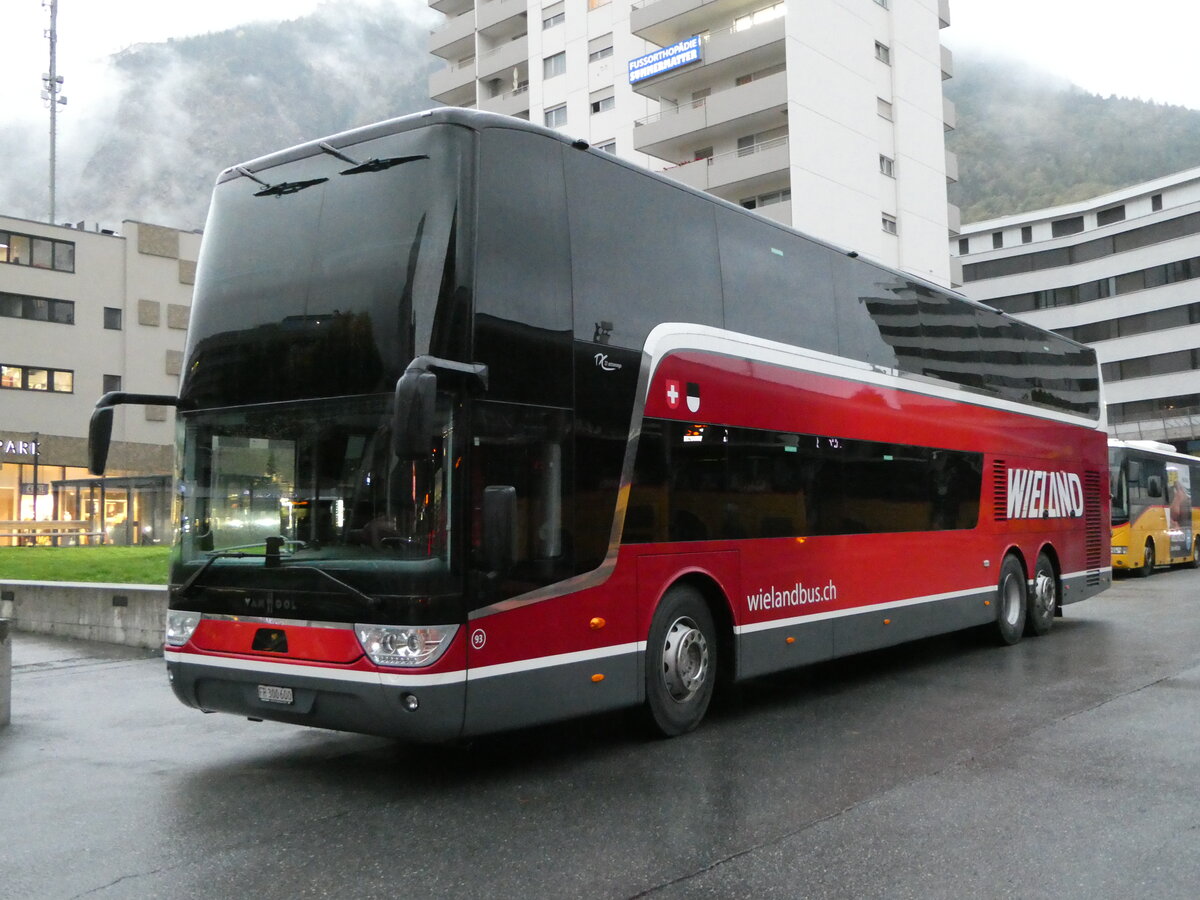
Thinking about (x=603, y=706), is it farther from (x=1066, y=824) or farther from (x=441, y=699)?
(x=1066, y=824)

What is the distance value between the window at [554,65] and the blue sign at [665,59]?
29.6 feet

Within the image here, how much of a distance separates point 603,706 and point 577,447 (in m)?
1.60

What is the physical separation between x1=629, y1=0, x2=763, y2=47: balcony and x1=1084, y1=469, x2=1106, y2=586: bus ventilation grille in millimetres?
31461

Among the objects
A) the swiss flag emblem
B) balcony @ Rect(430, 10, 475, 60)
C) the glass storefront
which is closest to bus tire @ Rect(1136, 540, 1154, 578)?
the swiss flag emblem

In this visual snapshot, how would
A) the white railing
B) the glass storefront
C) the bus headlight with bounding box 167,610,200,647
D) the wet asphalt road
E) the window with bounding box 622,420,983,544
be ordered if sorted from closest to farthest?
→ the wet asphalt road < the bus headlight with bounding box 167,610,200,647 < the window with bounding box 622,420,983,544 < the white railing < the glass storefront

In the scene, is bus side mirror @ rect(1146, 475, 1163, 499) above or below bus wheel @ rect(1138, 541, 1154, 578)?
above

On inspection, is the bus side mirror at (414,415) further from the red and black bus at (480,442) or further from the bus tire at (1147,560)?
the bus tire at (1147,560)

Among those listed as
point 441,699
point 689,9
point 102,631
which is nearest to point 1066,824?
point 441,699

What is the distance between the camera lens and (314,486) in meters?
6.50

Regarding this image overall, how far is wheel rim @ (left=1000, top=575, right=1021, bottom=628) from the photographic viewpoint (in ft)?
43.1

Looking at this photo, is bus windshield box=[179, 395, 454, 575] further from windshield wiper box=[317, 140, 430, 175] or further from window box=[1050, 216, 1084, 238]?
window box=[1050, 216, 1084, 238]

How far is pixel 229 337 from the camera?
711cm

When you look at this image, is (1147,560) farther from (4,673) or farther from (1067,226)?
(1067,226)

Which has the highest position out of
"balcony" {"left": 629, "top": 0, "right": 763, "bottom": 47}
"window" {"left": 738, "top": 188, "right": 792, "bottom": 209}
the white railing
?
"balcony" {"left": 629, "top": 0, "right": 763, "bottom": 47}
